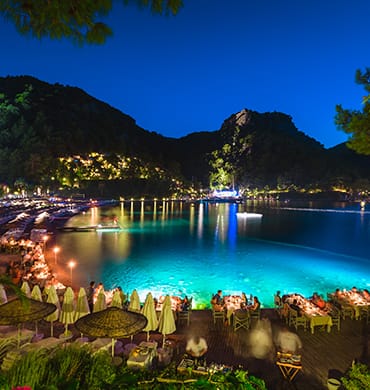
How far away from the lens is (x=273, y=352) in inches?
284

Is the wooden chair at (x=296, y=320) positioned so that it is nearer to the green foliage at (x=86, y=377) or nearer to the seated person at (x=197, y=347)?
the seated person at (x=197, y=347)

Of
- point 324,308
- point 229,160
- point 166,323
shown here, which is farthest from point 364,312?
point 229,160

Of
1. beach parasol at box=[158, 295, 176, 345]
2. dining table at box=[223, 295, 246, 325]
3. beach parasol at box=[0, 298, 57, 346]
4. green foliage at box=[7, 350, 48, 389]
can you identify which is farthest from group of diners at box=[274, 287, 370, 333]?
green foliage at box=[7, 350, 48, 389]

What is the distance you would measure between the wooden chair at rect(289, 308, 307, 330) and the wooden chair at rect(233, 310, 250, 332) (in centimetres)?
136

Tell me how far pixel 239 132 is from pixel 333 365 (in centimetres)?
16774

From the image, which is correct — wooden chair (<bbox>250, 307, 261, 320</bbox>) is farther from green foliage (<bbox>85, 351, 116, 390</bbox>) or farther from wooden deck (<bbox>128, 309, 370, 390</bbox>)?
green foliage (<bbox>85, 351, 116, 390</bbox>)

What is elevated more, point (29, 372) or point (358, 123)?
point (358, 123)

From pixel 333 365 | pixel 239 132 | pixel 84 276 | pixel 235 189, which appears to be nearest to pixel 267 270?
pixel 84 276

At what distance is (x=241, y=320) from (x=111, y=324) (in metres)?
4.40

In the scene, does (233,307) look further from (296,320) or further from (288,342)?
(288,342)

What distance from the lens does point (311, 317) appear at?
28.0ft

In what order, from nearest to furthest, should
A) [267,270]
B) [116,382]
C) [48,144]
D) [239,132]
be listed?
[116,382]
[267,270]
[48,144]
[239,132]

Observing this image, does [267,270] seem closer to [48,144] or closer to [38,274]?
[38,274]

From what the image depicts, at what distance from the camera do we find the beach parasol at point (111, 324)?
5512 mm
